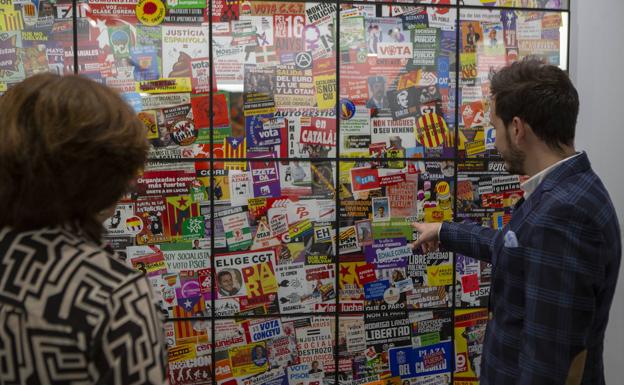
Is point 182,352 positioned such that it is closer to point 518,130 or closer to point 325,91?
point 325,91

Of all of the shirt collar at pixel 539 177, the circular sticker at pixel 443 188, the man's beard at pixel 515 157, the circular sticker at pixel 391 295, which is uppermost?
the man's beard at pixel 515 157

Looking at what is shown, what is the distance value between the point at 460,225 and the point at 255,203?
1064 mm

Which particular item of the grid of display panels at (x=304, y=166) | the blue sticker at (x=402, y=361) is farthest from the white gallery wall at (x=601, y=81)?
the blue sticker at (x=402, y=361)

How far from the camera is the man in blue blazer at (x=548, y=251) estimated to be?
4.75 ft

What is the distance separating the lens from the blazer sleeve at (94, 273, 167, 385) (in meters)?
0.89

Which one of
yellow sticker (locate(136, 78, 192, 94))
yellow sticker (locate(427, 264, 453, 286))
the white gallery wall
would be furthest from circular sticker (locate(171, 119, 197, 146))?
the white gallery wall

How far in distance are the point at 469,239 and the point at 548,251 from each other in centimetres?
58

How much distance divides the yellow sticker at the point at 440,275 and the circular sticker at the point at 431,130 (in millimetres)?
641

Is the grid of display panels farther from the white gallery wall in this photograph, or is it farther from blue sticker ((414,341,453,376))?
the white gallery wall

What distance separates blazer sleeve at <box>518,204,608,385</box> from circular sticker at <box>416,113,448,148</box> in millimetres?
1420

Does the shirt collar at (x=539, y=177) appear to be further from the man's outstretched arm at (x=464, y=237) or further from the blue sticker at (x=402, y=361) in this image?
the blue sticker at (x=402, y=361)

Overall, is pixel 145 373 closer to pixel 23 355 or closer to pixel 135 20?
pixel 23 355

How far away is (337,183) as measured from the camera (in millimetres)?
2795

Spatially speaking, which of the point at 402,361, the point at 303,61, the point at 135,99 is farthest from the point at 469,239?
the point at 135,99
